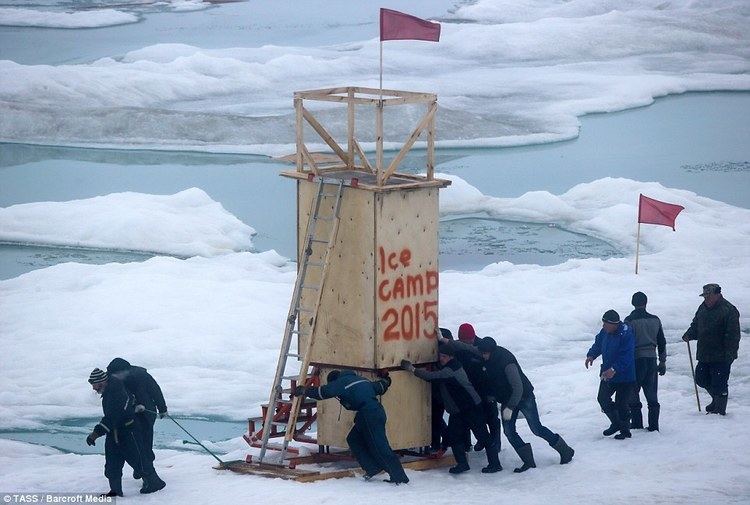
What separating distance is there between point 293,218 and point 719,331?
12845mm

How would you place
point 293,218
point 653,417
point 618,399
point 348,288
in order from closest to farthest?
point 348,288 < point 618,399 < point 653,417 < point 293,218

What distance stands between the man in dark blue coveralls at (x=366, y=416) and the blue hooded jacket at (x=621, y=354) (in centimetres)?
197

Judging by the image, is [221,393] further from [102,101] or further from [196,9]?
[196,9]

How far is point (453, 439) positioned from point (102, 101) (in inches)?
895

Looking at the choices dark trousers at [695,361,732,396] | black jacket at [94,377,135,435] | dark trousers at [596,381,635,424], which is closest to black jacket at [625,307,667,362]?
dark trousers at [596,381,635,424]

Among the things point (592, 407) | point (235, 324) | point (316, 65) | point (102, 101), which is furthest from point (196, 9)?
point (592, 407)

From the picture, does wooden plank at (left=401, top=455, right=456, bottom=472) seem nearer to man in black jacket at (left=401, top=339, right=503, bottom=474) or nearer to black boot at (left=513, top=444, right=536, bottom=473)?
man in black jacket at (left=401, top=339, right=503, bottom=474)

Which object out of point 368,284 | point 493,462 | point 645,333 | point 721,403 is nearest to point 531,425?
point 493,462

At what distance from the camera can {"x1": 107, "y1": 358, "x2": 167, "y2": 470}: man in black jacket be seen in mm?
9680

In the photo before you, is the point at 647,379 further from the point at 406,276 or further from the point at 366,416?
the point at 366,416

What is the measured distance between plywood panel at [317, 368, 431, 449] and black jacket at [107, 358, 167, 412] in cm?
141

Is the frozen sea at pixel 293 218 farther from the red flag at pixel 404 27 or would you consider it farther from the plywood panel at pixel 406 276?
the red flag at pixel 404 27

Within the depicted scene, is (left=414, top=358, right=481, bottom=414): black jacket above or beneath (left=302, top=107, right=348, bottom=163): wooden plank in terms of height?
beneath

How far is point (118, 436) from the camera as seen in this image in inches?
376
